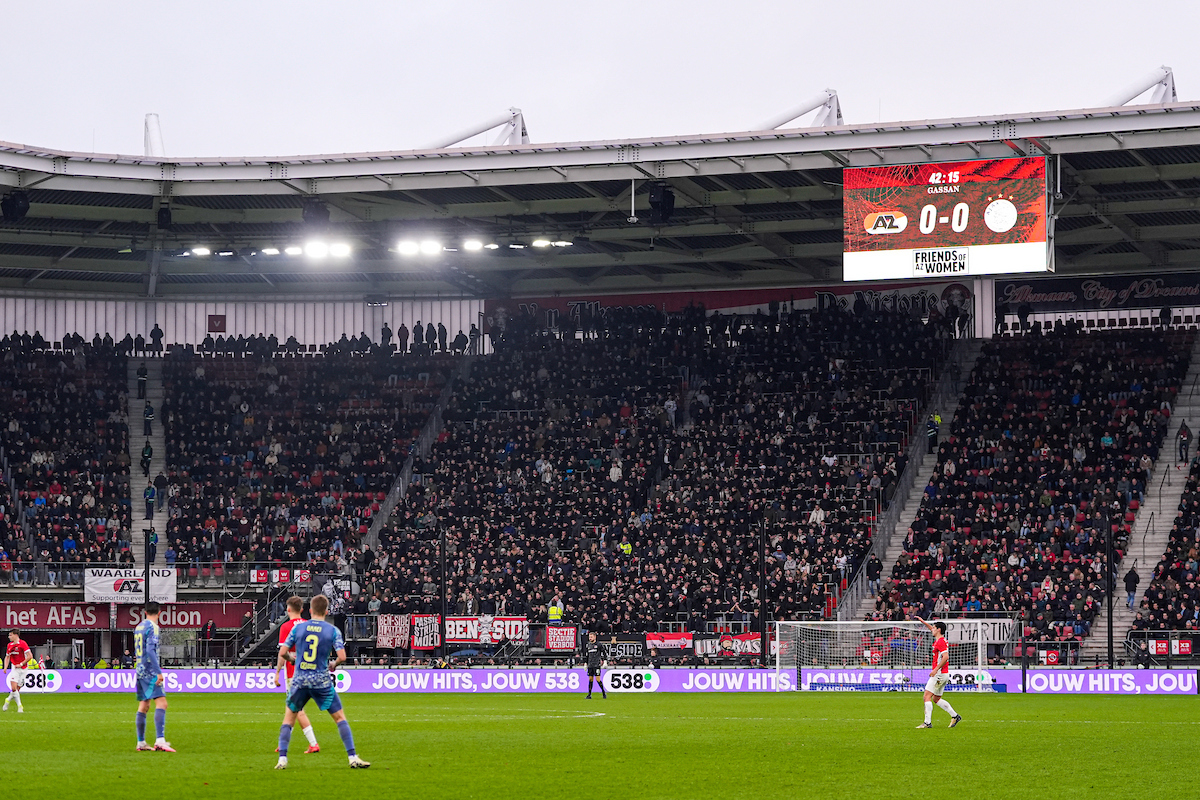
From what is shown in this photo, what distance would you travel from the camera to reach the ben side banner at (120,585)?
52312mm

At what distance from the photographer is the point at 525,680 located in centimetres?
4462

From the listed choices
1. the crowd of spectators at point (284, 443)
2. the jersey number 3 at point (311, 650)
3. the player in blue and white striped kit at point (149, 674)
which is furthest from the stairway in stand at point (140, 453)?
the jersey number 3 at point (311, 650)

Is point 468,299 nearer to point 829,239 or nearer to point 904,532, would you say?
point 829,239

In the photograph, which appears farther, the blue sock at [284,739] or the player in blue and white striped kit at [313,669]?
the blue sock at [284,739]

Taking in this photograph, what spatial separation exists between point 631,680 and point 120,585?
18.7m

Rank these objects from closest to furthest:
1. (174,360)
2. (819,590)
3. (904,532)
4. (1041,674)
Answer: (1041,674)
(819,590)
(904,532)
(174,360)

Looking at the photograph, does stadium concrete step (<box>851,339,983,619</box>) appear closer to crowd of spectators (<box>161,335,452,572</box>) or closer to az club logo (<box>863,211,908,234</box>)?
az club logo (<box>863,211,908,234</box>)

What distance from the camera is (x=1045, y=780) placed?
18328mm

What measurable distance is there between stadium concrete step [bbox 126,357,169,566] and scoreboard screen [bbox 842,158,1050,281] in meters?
28.7

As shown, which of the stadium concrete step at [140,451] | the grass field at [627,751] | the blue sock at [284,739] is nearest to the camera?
the grass field at [627,751]

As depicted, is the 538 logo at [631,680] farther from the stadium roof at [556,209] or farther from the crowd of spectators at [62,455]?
the crowd of spectators at [62,455]

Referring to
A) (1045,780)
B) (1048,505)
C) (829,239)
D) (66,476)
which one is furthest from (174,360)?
(1045,780)

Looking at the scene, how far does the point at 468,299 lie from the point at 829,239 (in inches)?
694

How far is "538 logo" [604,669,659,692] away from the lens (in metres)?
43.8
